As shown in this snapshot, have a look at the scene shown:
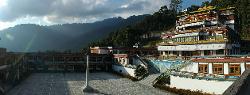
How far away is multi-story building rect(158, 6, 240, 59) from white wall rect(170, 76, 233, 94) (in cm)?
619

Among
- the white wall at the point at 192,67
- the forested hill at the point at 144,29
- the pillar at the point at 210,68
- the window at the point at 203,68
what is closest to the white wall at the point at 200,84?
the pillar at the point at 210,68

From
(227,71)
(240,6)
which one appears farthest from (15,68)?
(240,6)

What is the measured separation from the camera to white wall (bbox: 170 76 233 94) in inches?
1669

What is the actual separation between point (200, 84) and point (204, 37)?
22.4 m

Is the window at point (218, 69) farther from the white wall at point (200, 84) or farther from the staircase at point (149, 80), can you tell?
the staircase at point (149, 80)

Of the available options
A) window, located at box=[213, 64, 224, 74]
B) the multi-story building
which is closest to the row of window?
window, located at box=[213, 64, 224, 74]

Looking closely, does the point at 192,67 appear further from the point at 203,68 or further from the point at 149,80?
the point at 149,80

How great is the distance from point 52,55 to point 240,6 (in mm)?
53099

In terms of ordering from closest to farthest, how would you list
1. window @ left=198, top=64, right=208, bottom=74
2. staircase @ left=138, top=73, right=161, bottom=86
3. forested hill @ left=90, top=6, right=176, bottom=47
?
window @ left=198, top=64, right=208, bottom=74, staircase @ left=138, top=73, right=161, bottom=86, forested hill @ left=90, top=6, right=176, bottom=47

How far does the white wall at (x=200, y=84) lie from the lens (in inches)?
1669

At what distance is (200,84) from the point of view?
46094 mm

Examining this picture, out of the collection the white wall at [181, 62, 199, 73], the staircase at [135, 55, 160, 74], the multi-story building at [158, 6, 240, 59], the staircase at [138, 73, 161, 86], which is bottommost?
the staircase at [138, 73, 161, 86]

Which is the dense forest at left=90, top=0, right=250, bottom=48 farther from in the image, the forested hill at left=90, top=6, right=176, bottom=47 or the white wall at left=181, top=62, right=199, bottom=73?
the white wall at left=181, top=62, right=199, bottom=73

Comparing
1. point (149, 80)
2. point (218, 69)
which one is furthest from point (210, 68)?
point (149, 80)
